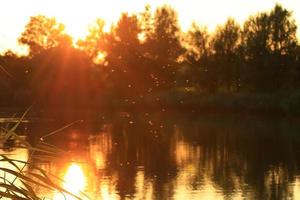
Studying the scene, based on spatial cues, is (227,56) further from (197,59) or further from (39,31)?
(39,31)

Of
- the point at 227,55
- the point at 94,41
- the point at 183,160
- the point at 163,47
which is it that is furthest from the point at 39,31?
the point at 183,160

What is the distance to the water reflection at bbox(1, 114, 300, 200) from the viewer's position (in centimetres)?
1670

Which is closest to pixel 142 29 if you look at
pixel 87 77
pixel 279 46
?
pixel 87 77

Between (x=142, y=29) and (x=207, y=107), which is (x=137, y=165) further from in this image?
(x=142, y=29)

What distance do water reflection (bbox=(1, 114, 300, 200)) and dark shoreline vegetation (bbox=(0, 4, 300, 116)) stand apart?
9.14m

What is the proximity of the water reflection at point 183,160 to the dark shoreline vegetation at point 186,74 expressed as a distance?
9.14m

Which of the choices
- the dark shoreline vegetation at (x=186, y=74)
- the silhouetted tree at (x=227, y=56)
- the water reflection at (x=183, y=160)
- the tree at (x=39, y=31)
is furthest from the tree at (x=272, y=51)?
the tree at (x=39, y=31)

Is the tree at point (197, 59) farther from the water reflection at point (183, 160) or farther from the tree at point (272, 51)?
the water reflection at point (183, 160)

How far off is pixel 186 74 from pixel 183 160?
101 ft

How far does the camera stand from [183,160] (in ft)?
74.8

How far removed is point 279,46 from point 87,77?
14.9 meters

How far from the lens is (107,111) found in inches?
1951

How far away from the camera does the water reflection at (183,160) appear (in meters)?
16.7

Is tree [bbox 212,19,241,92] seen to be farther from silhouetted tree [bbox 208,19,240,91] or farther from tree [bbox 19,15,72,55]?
tree [bbox 19,15,72,55]
